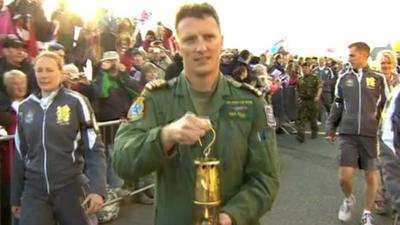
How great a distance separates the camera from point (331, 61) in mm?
24562

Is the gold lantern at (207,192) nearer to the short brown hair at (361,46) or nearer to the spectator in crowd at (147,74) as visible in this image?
the short brown hair at (361,46)

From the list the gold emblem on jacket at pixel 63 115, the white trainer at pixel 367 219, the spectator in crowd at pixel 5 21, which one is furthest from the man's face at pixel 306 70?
the gold emblem on jacket at pixel 63 115

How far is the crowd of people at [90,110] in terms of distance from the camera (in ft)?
7.31

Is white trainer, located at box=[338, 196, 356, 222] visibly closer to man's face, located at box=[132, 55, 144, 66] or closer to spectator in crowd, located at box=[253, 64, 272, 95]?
man's face, located at box=[132, 55, 144, 66]

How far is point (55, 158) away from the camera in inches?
158

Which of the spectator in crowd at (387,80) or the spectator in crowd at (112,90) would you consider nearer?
the spectator in crowd at (387,80)

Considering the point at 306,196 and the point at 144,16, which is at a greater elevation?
the point at 144,16

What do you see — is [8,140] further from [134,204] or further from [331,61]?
[331,61]

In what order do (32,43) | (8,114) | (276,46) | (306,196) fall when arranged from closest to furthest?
(8,114), (32,43), (306,196), (276,46)

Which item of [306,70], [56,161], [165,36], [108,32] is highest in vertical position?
[108,32]

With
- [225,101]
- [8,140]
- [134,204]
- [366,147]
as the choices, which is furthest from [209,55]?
[134,204]

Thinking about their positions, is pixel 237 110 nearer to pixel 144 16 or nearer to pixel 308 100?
pixel 144 16

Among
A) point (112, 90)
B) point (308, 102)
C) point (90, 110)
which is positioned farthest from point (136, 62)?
point (308, 102)

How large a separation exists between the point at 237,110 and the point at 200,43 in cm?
32
